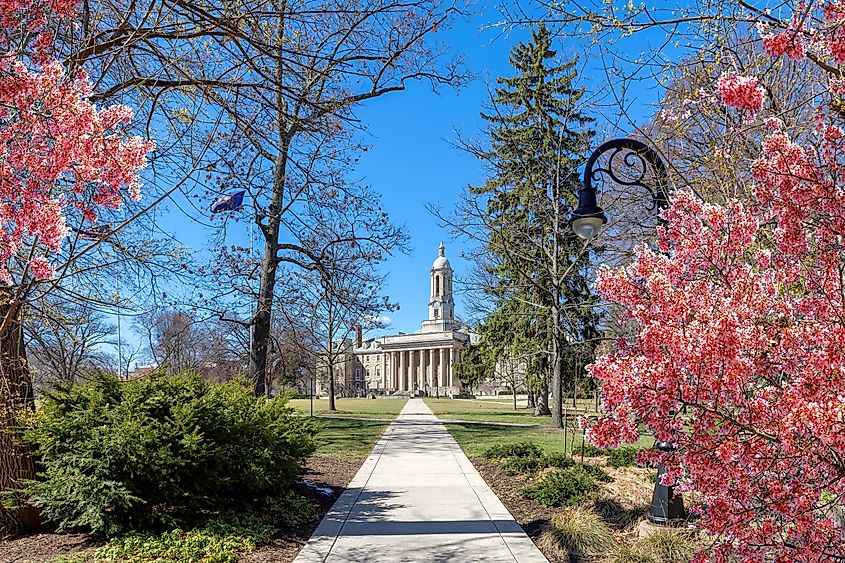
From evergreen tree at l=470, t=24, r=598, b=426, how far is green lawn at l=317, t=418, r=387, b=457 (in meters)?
6.38

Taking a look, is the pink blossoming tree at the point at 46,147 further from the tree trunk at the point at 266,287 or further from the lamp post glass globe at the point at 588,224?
the tree trunk at the point at 266,287

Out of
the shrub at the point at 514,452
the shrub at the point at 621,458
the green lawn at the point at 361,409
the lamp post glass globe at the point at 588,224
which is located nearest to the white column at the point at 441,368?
the green lawn at the point at 361,409

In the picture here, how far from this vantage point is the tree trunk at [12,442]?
18.8ft

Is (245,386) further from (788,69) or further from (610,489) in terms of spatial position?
(788,69)

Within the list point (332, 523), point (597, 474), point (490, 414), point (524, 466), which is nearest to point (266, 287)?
point (524, 466)

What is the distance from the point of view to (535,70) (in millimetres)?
22828

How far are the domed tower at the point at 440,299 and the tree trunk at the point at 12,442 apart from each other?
83282mm

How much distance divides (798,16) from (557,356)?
17.2 meters

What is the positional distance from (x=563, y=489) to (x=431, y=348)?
87.4m

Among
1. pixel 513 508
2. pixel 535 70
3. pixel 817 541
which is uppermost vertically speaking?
pixel 535 70

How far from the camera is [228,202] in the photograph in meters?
9.48

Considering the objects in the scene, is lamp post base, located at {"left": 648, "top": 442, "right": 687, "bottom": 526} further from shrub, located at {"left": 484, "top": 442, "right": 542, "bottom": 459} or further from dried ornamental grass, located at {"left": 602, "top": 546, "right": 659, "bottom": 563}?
shrub, located at {"left": 484, "top": 442, "right": 542, "bottom": 459}

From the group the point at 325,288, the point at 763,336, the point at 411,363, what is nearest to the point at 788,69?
the point at 763,336

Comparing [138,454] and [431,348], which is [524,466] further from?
[431,348]
